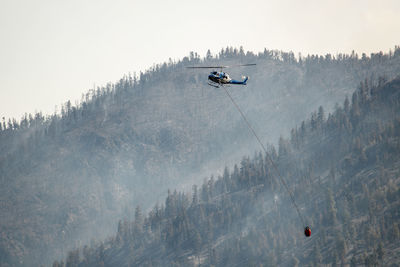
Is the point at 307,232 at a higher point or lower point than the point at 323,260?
higher

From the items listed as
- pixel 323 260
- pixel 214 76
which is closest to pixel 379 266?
pixel 323 260

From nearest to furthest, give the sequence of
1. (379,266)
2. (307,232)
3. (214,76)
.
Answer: (307,232) < (214,76) < (379,266)

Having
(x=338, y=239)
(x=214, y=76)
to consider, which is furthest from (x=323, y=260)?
(x=214, y=76)

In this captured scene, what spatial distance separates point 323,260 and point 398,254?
26.1m

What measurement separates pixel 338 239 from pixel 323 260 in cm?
960

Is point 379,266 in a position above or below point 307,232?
below

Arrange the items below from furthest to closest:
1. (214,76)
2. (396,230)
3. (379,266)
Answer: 1. (396,230)
2. (379,266)
3. (214,76)

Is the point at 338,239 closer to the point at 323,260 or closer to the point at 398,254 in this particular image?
the point at 323,260

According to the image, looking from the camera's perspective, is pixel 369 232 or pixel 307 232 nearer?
pixel 307 232

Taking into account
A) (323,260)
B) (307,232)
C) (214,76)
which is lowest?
(323,260)

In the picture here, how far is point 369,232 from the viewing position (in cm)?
19675

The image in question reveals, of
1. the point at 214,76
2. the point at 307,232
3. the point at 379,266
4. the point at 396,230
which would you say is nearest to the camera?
the point at 307,232

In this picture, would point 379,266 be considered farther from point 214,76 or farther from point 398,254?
point 214,76

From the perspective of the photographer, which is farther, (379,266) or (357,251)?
(357,251)
